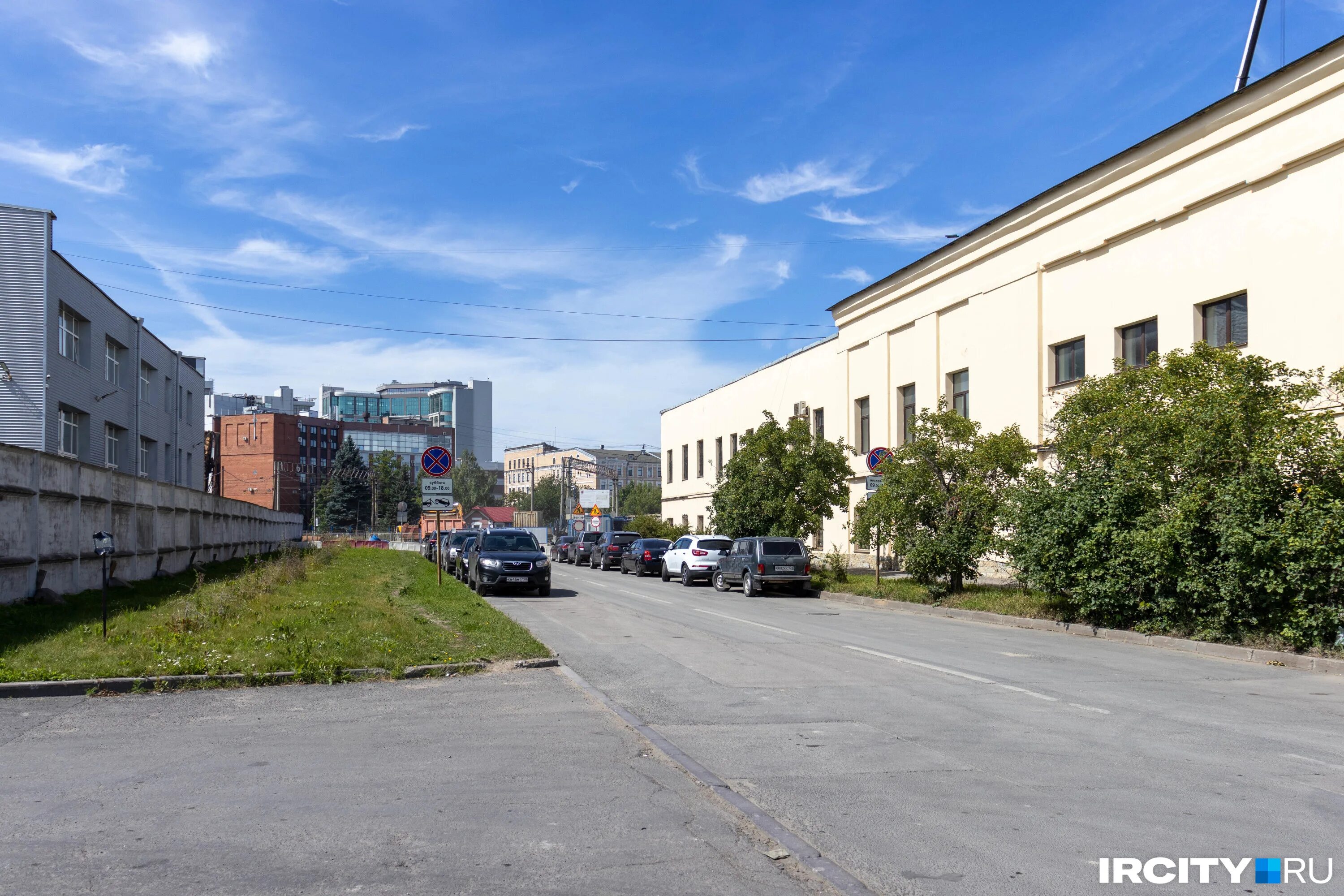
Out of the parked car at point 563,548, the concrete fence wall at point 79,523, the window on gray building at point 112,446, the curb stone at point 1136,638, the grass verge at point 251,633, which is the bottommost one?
the parked car at point 563,548

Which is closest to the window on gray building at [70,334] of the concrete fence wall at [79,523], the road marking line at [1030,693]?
the concrete fence wall at [79,523]

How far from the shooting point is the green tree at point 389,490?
4843 inches

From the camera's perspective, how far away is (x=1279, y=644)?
536 inches

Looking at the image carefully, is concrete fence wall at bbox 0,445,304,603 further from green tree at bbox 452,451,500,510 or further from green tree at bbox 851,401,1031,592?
green tree at bbox 452,451,500,510

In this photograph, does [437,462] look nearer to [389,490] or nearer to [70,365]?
[70,365]

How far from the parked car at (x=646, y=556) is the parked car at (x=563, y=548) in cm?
1181

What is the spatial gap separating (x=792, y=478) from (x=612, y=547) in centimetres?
1405

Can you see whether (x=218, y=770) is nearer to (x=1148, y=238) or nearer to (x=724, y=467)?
(x=1148, y=238)

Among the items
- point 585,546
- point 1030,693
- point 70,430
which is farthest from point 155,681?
point 585,546

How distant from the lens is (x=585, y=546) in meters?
49.7

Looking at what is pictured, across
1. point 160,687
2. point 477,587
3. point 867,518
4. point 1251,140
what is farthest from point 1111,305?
point 160,687

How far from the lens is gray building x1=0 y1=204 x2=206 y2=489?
1307 inches

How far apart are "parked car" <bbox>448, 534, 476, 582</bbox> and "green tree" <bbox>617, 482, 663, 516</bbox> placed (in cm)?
8895

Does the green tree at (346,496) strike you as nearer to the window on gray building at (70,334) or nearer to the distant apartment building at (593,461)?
the distant apartment building at (593,461)
